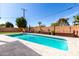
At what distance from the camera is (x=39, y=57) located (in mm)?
3975

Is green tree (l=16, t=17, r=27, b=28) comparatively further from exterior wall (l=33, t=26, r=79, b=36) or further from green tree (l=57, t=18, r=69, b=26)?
green tree (l=57, t=18, r=69, b=26)

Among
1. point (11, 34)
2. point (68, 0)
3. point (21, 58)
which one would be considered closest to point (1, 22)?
point (11, 34)

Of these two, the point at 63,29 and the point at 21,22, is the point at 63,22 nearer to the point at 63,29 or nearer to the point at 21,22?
the point at 63,29

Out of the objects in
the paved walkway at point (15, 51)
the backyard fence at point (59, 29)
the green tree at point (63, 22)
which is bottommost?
the paved walkway at point (15, 51)

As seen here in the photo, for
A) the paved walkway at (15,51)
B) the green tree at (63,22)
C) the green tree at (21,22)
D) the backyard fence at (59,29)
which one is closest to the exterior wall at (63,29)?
the backyard fence at (59,29)

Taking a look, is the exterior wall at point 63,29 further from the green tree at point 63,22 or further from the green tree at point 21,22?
the green tree at point 21,22

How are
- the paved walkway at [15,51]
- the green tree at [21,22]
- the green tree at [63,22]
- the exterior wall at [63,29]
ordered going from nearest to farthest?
the paved walkway at [15,51] → the green tree at [63,22] → the green tree at [21,22] → the exterior wall at [63,29]

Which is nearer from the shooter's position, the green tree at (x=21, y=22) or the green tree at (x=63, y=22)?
the green tree at (x=63, y=22)

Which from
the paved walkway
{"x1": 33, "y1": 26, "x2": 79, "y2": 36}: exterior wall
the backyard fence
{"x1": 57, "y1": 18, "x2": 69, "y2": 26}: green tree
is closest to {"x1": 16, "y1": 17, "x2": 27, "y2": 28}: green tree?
the backyard fence

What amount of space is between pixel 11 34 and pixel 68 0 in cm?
291

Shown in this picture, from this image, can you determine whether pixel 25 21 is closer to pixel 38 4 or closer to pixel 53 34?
pixel 38 4

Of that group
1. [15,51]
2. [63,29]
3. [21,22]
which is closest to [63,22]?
[63,29]

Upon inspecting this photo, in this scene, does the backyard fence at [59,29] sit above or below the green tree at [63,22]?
below

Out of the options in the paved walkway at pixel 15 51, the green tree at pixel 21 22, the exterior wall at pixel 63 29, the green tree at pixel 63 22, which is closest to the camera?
the paved walkway at pixel 15 51
